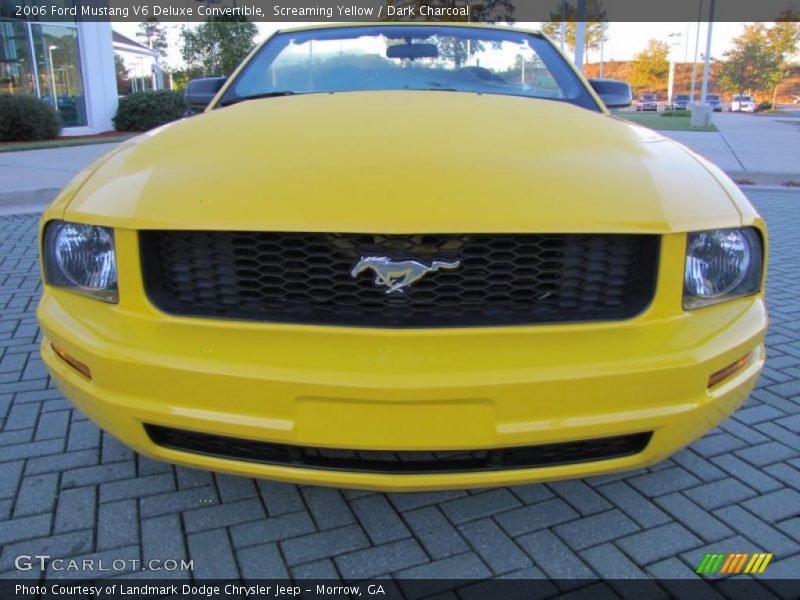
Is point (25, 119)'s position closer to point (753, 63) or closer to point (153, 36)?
point (153, 36)

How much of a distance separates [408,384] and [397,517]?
720mm

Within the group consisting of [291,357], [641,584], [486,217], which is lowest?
[641,584]

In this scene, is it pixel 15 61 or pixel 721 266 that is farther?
pixel 15 61

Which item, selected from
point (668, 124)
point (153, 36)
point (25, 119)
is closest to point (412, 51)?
point (25, 119)

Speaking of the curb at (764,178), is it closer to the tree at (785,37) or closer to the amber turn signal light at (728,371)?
the amber turn signal light at (728,371)

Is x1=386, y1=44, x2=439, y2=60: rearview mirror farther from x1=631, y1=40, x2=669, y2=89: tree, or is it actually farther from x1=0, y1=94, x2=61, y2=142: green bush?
x1=631, y1=40, x2=669, y2=89: tree

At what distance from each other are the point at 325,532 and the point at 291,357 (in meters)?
0.69

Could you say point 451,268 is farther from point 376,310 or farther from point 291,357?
point 291,357

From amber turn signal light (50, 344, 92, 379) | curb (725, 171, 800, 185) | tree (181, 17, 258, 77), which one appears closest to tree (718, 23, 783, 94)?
tree (181, 17, 258, 77)

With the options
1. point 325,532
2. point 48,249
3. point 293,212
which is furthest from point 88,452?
point 293,212

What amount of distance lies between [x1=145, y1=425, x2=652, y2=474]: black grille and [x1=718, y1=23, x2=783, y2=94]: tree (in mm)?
66006

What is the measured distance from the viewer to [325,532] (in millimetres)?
2014

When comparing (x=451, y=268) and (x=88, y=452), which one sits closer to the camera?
(x=451, y=268)

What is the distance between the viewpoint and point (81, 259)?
1.87 metres
